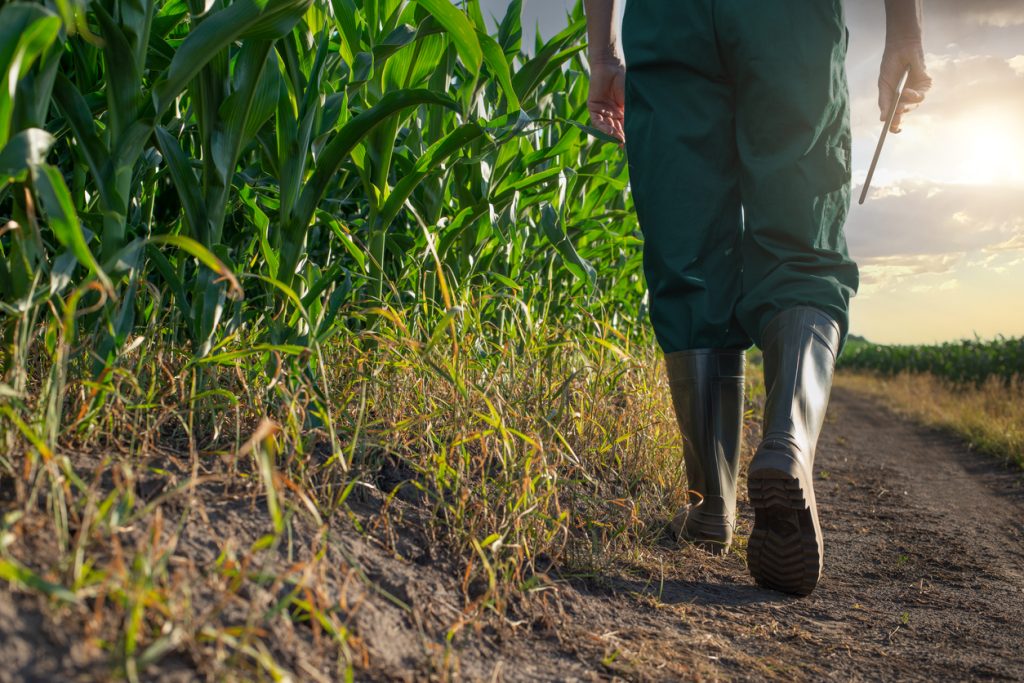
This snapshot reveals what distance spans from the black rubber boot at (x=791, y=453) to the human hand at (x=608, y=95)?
0.66 metres

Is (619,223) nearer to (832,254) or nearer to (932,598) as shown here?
(832,254)

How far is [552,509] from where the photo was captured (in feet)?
4.95

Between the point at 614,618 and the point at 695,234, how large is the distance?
0.85 metres

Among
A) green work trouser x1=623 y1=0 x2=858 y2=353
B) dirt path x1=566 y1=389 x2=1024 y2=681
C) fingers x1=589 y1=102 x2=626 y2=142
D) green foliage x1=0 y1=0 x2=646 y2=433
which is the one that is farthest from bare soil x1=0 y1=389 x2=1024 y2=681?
fingers x1=589 y1=102 x2=626 y2=142

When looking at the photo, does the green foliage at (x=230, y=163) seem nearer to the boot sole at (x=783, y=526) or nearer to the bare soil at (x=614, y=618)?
the bare soil at (x=614, y=618)

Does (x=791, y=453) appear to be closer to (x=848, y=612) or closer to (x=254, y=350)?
(x=848, y=612)

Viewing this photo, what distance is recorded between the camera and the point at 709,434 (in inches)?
67.9

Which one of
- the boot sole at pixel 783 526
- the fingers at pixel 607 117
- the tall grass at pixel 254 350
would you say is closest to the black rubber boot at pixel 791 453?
the boot sole at pixel 783 526

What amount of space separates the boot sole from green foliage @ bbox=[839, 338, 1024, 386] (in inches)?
258

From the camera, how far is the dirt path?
3.89ft

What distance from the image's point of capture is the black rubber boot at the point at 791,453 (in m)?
1.38

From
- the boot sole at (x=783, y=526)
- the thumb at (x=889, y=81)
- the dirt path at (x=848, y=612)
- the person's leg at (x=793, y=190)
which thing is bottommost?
the dirt path at (x=848, y=612)

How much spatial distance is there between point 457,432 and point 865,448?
13.0 feet

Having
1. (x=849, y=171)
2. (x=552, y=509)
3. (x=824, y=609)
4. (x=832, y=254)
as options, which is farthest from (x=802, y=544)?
(x=849, y=171)
